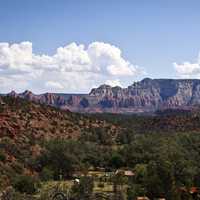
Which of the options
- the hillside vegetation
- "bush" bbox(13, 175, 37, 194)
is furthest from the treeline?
"bush" bbox(13, 175, 37, 194)

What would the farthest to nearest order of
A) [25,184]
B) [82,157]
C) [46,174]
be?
1. [82,157]
2. [46,174]
3. [25,184]

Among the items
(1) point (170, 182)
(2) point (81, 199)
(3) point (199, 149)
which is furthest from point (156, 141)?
(2) point (81, 199)

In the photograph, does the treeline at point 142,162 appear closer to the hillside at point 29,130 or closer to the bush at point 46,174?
the bush at point 46,174

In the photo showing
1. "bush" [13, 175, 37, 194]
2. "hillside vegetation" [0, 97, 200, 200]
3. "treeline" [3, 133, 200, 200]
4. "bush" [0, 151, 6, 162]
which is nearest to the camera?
"treeline" [3, 133, 200, 200]

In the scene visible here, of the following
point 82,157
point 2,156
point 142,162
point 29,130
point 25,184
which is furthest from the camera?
point 29,130

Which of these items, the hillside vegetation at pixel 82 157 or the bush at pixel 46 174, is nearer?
the hillside vegetation at pixel 82 157

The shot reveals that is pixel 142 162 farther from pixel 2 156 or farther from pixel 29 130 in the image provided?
pixel 29 130

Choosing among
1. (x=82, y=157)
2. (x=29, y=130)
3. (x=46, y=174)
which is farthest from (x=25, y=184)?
(x=29, y=130)

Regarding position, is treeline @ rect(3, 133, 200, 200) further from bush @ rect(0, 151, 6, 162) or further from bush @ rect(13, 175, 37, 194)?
bush @ rect(13, 175, 37, 194)

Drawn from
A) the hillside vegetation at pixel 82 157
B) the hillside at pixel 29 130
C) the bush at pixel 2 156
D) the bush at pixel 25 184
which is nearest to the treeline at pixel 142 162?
the hillside vegetation at pixel 82 157

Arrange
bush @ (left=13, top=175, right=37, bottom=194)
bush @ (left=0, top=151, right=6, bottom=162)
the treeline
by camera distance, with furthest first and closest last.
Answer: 1. bush @ (left=0, top=151, right=6, bottom=162)
2. bush @ (left=13, top=175, right=37, bottom=194)
3. the treeline

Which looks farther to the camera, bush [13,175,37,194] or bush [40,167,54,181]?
bush [40,167,54,181]

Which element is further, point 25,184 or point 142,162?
point 142,162

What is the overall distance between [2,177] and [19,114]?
40.1 meters
